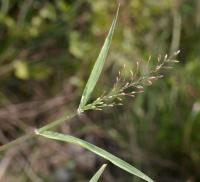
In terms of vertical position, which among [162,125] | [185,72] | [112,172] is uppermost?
[185,72]

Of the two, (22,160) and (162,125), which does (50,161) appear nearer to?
(22,160)

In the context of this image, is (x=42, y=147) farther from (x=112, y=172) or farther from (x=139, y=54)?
(x=139, y=54)

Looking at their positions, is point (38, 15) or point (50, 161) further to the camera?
point (50, 161)

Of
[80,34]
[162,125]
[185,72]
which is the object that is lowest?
[162,125]

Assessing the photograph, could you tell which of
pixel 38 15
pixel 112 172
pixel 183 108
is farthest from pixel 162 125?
pixel 38 15

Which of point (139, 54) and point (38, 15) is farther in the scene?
point (139, 54)

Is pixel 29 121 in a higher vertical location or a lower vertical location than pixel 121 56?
lower

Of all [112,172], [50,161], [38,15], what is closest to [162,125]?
[112,172]
